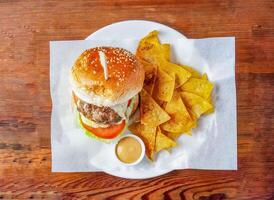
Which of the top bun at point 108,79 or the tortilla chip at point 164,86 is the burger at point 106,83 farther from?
the tortilla chip at point 164,86

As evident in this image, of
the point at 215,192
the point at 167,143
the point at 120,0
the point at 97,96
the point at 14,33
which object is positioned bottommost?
the point at 215,192

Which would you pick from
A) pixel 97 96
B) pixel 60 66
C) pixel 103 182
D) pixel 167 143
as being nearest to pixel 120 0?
pixel 60 66

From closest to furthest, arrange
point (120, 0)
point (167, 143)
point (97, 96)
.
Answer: point (97, 96)
point (167, 143)
point (120, 0)

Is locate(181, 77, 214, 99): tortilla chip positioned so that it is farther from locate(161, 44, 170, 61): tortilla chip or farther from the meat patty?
the meat patty

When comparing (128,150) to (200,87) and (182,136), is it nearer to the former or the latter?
(182,136)

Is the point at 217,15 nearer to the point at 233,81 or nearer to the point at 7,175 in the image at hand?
the point at 233,81

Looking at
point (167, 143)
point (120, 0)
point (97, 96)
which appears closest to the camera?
point (97, 96)

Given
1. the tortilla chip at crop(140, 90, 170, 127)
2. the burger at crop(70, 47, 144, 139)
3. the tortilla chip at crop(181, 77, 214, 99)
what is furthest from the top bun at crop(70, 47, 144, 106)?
the tortilla chip at crop(181, 77, 214, 99)
